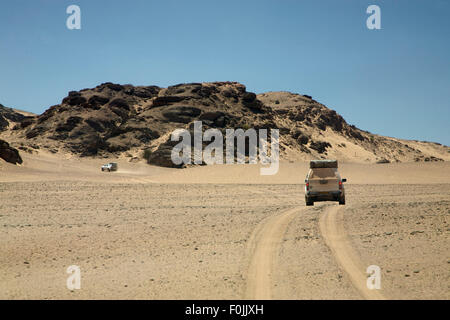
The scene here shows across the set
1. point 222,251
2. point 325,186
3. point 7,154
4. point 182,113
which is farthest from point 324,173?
point 182,113

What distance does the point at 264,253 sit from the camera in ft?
30.5

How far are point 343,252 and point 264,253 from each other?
1688mm

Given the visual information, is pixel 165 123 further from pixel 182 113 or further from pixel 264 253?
pixel 264 253

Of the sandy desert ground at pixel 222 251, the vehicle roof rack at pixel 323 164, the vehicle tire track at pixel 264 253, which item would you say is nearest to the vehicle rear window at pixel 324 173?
the vehicle roof rack at pixel 323 164

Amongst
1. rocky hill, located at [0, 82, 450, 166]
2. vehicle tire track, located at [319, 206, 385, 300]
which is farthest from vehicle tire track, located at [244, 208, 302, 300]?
rocky hill, located at [0, 82, 450, 166]

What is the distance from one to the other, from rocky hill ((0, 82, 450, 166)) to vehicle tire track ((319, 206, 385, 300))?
1839 inches

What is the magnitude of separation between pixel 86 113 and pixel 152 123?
18.2m

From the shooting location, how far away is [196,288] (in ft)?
22.7

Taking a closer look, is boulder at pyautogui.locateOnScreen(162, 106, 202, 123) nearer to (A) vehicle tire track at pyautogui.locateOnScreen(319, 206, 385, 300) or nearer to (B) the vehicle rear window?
(B) the vehicle rear window

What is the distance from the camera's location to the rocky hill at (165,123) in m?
75.2

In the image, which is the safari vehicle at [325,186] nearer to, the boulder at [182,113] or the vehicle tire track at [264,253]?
the vehicle tire track at [264,253]

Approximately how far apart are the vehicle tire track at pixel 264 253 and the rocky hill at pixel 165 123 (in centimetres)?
4626

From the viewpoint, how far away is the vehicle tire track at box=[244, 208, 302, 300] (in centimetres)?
665
